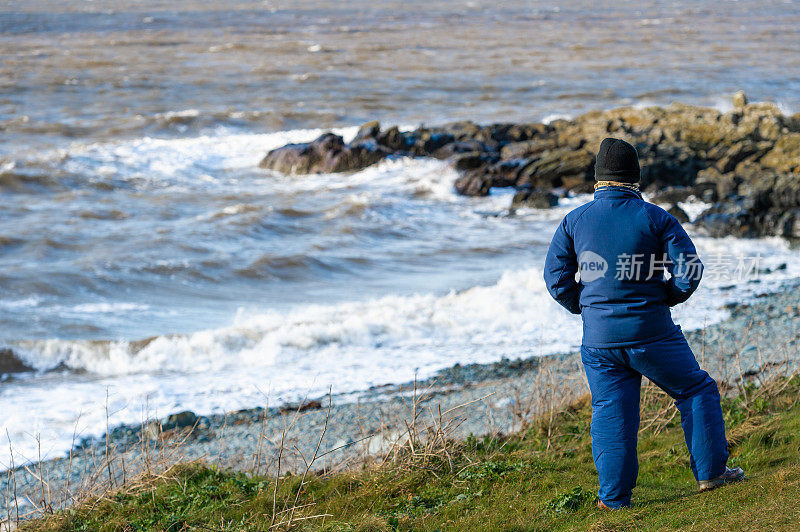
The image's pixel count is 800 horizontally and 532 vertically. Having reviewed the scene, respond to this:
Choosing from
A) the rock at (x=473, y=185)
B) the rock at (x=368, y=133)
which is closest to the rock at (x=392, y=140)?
the rock at (x=368, y=133)

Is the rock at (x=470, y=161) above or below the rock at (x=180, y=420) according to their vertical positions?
above

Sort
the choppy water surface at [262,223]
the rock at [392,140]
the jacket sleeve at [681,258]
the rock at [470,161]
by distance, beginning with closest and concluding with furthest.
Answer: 1. the jacket sleeve at [681,258]
2. the choppy water surface at [262,223]
3. the rock at [470,161]
4. the rock at [392,140]

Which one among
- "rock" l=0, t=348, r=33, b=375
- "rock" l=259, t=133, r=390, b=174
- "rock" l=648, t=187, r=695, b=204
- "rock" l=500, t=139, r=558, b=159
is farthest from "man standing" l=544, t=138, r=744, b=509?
"rock" l=259, t=133, r=390, b=174

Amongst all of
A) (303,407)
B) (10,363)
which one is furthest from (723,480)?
(10,363)

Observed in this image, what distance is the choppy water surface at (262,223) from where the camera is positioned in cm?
1003

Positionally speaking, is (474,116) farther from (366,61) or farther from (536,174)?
(366,61)

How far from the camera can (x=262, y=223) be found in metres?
17.9

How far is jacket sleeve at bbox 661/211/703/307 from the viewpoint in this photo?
3.95 meters

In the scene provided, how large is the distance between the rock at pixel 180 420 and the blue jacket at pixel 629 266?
522 cm

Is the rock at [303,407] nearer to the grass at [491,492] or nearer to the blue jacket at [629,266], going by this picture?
the grass at [491,492]

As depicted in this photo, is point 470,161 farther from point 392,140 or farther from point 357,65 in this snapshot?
point 357,65

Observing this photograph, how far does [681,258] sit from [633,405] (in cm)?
78

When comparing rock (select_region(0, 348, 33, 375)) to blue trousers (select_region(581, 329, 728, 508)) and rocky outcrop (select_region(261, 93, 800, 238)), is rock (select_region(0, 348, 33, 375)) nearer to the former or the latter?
blue trousers (select_region(581, 329, 728, 508))

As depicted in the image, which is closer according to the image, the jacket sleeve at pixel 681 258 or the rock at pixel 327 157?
the jacket sleeve at pixel 681 258
